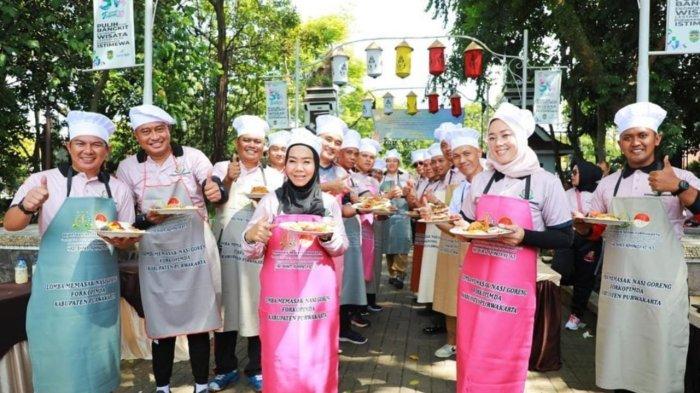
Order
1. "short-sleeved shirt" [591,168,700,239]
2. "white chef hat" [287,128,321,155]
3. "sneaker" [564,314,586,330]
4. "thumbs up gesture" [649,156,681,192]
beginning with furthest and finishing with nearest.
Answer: "sneaker" [564,314,586,330]
"short-sleeved shirt" [591,168,700,239]
"white chef hat" [287,128,321,155]
"thumbs up gesture" [649,156,681,192]

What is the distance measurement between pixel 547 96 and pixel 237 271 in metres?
9.52

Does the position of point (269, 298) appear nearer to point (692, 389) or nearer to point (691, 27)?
point (692, 389)

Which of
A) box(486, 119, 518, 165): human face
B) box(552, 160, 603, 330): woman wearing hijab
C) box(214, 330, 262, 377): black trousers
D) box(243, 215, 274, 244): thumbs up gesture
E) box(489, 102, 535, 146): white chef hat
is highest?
box(489, 102, 535, 146): white chef hat

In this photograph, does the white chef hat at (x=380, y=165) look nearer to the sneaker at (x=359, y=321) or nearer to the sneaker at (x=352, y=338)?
the sneaker at (x=359, y=321)

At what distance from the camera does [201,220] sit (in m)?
3.85

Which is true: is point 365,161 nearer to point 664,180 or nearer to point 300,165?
point 300,165

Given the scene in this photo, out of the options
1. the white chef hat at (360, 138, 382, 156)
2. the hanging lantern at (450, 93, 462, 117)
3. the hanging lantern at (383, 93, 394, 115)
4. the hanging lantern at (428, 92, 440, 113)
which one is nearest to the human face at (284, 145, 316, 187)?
the white chef hat at (360, 138, 382, 156)

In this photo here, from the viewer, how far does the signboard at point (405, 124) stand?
2259cm

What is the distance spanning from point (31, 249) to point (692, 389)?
17.3 feet

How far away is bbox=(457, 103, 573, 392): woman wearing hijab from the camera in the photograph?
3018 mm

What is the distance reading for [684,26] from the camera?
19.1 feet

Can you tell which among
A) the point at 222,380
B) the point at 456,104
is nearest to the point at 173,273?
the point at 222,380

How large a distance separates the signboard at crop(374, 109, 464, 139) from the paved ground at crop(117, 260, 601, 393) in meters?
16.8

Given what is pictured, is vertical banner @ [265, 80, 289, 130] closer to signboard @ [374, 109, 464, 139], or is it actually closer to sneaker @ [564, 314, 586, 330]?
signboard @ [374, 109, 464, 139]
